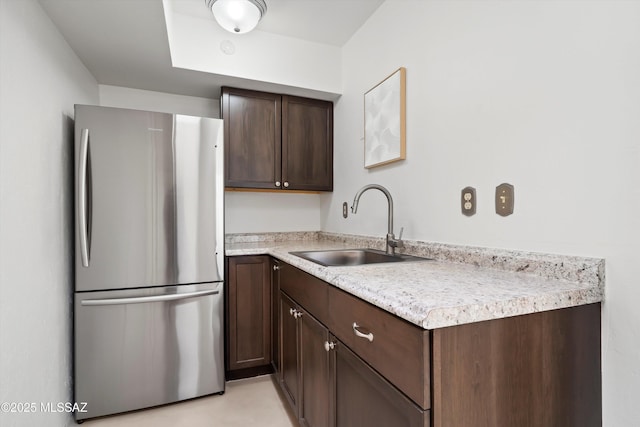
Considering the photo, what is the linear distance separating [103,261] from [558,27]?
2236 millimetres

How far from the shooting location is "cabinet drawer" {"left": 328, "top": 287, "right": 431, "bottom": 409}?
0.68 m

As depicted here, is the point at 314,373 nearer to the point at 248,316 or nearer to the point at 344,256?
the point at 344,256

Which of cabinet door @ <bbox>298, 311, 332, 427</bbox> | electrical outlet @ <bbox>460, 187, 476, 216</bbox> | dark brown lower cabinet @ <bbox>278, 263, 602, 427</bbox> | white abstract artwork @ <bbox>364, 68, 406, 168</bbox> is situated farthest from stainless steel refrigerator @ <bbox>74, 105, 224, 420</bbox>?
electrical outlet @ <bbox>460, 187, 476, 216</bbox>

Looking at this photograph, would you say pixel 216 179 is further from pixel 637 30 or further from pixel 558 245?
pixel 637 30

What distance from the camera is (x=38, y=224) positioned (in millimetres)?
1334

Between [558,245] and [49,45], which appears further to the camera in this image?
[49,45]

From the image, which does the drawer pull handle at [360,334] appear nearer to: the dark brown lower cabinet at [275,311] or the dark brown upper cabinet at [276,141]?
the dark brown lower cabinet at [275,311]

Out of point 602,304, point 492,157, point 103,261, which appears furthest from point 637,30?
point 103,261

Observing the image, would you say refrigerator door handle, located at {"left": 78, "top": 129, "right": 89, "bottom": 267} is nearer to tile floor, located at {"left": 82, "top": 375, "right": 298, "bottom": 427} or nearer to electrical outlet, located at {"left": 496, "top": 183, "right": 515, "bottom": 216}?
tile floor, located at {"left": 82, "top": 375, "right": 298, "bottom": 427}

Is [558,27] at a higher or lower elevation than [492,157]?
higher

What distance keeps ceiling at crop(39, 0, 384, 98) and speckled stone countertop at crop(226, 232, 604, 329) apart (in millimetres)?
1480

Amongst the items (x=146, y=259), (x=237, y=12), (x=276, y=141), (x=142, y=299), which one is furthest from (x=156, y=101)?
(x=142, y=299)

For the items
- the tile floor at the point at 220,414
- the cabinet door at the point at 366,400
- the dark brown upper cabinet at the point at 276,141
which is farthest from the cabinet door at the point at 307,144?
the cabinet door at the point at 366,400

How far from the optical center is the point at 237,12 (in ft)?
5.74
